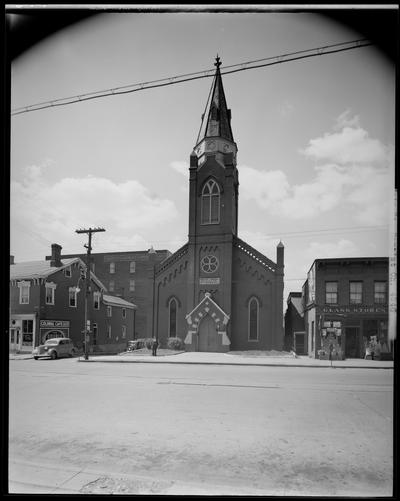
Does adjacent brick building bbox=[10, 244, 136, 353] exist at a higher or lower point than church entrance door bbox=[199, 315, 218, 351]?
higher

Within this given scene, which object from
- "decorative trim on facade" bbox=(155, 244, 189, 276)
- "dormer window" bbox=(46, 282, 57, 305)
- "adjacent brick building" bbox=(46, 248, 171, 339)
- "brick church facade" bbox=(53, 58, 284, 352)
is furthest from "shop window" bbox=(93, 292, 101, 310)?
"decorative trim on facade" bbox=(155, 244, 189, 276)

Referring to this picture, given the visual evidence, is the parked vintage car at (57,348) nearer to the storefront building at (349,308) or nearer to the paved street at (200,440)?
the paved street at (200,440)

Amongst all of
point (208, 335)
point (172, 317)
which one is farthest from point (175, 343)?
point (208, 335)

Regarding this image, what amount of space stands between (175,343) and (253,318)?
565 centimetres

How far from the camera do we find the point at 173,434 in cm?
754

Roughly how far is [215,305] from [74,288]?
10750mm

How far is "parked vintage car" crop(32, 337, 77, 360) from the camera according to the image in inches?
864

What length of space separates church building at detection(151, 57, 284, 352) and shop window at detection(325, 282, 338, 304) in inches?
145

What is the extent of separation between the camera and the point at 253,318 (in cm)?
2673

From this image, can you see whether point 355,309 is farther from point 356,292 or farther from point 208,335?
point 208,335

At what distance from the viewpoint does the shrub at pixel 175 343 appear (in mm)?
26298

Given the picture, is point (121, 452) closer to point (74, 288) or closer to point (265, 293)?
point (74, 288)

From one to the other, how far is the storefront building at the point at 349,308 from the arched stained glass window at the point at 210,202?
429 inches

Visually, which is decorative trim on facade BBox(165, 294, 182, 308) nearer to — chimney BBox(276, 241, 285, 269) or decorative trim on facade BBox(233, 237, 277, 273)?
decorative trim on facade BBox(233, 237, 277, 273)
